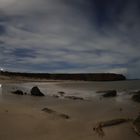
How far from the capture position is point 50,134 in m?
6.51

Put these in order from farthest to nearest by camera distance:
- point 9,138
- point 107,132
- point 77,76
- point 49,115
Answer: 1. point 77,76
2. point 49,115
3. point 107,132
4. point 9,138

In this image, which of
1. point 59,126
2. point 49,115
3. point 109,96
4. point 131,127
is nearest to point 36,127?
point 59,126

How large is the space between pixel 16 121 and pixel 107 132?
2.85 metres

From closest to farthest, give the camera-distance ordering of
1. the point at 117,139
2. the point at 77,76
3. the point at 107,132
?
the point at 117,139 < the point at 107,132 < the point at 77,76

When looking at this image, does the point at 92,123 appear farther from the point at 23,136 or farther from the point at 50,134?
the point at 23,136

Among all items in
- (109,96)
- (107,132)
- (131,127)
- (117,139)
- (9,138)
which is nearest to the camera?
(9,138)

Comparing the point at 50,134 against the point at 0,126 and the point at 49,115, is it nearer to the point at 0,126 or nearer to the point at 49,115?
the point at 0,126

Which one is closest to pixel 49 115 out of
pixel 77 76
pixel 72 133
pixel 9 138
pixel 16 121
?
pixel 16 121

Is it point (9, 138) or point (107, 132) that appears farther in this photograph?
point (107, 132)

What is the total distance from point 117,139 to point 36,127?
7.69ft

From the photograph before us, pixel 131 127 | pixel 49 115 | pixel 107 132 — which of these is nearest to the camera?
pixel 107 132

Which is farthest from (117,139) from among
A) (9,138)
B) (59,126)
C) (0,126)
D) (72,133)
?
(0,126)

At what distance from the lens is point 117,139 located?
21.3 ft

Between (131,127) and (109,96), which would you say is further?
(109,96)
